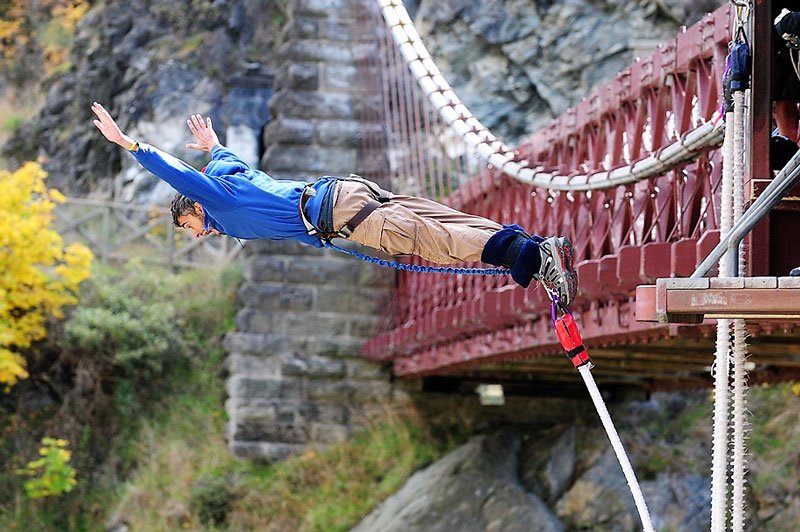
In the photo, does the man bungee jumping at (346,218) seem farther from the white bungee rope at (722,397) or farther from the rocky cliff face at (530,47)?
the rocky cliff face at (530,47)

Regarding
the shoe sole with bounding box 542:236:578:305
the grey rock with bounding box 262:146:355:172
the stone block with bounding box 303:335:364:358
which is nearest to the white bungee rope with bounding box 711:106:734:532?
the shoe sole with bounding box 542:236:578:305

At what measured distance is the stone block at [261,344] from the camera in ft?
53.5

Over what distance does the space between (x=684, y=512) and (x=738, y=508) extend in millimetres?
8274

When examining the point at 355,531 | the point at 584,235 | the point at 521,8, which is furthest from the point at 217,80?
the point at 584,235

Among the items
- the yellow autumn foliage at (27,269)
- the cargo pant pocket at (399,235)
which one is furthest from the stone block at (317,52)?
the cargo pant pocket at (399,235)

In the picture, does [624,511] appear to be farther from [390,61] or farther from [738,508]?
[738,508]

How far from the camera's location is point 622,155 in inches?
331

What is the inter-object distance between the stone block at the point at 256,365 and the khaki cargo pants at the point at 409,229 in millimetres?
10513

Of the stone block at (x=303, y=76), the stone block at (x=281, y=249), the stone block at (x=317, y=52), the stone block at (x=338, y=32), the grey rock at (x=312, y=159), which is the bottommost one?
the stone block at (x=281, y=249)

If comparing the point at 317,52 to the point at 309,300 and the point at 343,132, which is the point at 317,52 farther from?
the point at 309,300

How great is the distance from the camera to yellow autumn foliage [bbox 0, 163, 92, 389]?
15.9 meters

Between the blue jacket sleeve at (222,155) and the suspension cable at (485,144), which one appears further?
the suspension cable at (485,144)

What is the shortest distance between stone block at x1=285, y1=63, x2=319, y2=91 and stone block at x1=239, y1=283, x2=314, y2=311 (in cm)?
224

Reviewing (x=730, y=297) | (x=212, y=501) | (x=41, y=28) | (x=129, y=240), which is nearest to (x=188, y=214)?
(x=730, y=297)
